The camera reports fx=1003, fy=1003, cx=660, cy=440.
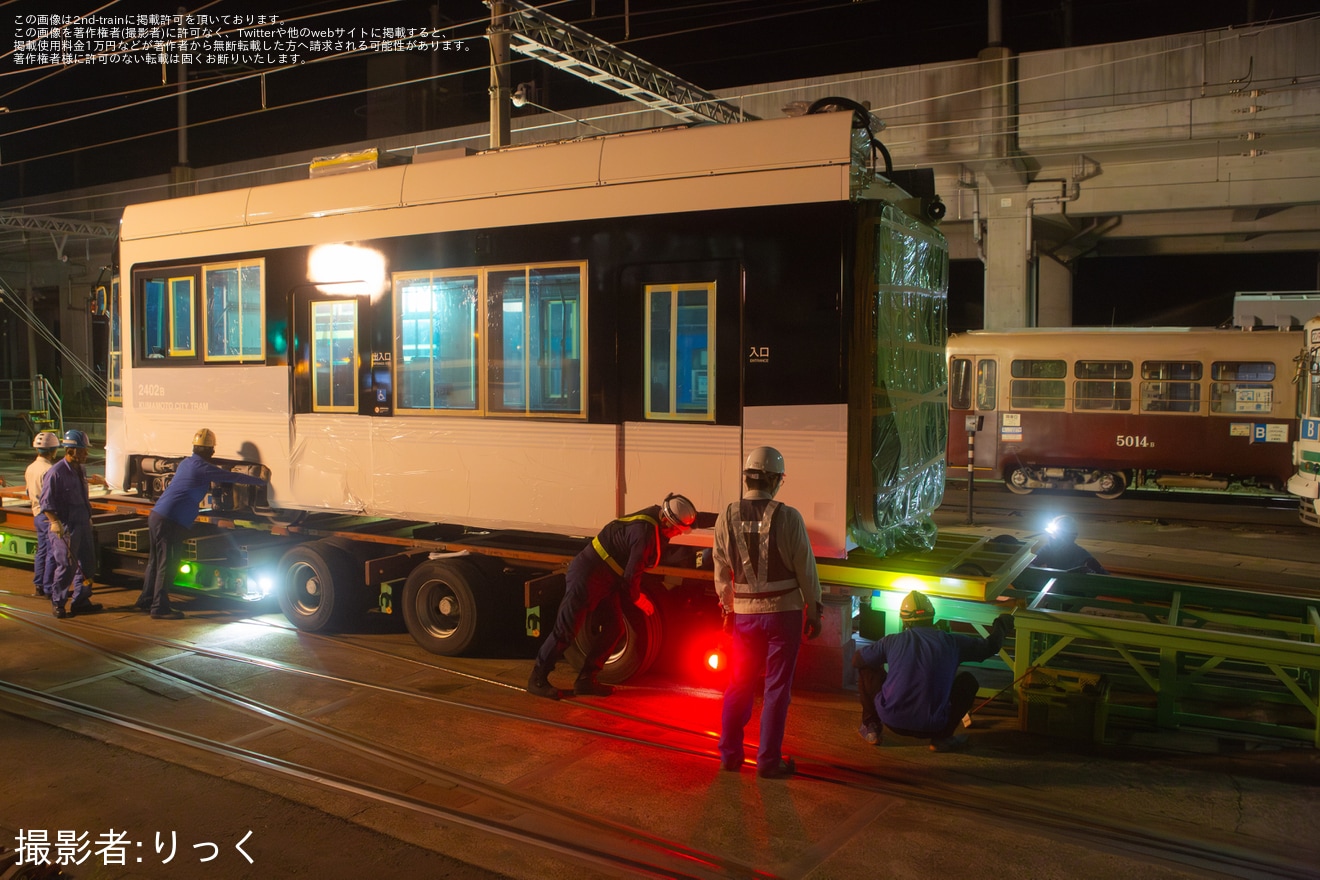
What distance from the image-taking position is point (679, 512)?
6.97 meters

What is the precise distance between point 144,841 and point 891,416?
5.39 meters

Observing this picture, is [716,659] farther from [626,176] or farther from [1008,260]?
[1008,260]

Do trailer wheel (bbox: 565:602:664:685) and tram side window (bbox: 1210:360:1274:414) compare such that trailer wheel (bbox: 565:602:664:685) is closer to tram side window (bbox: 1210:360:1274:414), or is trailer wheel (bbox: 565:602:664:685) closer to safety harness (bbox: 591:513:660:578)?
safety harness (bbox: 591:513:660:578)

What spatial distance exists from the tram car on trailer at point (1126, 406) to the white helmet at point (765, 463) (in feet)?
47.5

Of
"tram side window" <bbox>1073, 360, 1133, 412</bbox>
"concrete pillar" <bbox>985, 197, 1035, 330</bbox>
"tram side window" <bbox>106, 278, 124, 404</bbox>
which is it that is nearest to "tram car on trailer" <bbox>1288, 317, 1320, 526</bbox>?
"tram side window" <bbox>1073, 360, 1133, 412</bbox>

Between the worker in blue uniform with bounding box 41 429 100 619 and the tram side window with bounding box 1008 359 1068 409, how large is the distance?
17.1 meters

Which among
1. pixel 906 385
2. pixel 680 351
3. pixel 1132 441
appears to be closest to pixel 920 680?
pixel 906 385

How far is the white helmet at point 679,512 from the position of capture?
6973 millimetres

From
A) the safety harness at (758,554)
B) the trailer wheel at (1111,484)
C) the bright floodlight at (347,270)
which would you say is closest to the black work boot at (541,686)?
the safety harness at (758,554)

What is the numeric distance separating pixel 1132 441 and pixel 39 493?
733 inches

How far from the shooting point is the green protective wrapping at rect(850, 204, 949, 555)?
7.16m

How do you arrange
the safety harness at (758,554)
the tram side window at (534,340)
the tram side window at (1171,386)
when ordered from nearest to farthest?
the safety harness at (758,554) < the tram side window at (534,340) < the tram side window at (1171,386)

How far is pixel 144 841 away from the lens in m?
5.30

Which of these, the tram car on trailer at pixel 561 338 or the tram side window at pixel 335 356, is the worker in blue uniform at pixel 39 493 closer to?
the tram car on trailer at pixel 561 338
